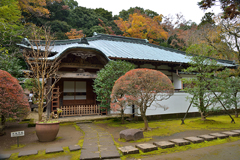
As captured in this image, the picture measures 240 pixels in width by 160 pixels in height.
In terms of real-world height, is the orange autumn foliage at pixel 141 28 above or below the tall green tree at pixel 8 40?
above

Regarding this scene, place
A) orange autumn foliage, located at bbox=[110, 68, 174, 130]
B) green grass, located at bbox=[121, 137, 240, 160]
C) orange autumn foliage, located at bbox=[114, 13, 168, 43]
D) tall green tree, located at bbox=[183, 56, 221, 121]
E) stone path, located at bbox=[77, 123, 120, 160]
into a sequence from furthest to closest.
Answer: orange autumn foliage, located at bbox=[114, 13, 168, 43] < tall green tree, located at bbox=[183, 56, 221, 121] < orange autumn foliage, located at bbox=[110, 68, 174, 130] < green grass, located at bbox=[121, 137, 240, 160] < stone path, located at bbox=[77, 123, 120, 160]

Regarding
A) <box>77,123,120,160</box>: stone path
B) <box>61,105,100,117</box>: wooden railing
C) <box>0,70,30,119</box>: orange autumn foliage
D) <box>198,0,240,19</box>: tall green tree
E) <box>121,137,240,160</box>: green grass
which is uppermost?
<box>198,0,240,19</box>: tall green tree

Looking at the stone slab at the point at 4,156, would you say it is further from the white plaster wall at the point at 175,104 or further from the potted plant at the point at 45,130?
the white plaster wall at the point at 175,104

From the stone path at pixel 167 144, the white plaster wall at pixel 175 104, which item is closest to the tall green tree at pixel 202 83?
the white plaster wall at pixel 175 104

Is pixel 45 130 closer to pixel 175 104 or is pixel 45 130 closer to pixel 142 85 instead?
pixel 142 85

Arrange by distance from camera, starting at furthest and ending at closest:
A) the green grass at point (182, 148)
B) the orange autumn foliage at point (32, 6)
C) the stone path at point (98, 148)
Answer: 1. the orange autumn foliage at point (32, 6)
2. the green grass at point (182, 148)
3. the stone path at point (98, 148)

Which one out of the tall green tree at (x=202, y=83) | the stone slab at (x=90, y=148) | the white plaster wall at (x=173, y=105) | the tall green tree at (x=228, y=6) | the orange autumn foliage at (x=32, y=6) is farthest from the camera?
the orange autumn foliage at (x=32, y=6)

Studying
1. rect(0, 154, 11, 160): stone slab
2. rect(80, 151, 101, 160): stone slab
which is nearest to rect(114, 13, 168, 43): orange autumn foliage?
Result: rect(80, 151, 101, 160): stone slab

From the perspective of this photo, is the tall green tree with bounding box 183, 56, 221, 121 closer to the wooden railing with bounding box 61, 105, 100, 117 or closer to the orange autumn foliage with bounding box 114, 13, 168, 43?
the wooden railing with bounding box 61, 105, 100, 117

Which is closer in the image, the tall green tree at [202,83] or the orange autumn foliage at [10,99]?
the orange autumn foliage at [10,99]

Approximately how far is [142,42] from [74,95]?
1049cm

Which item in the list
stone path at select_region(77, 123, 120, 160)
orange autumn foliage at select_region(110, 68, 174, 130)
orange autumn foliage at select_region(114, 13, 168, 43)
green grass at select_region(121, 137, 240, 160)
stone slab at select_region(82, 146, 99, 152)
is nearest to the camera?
stone path at select_region(77, 123, 120, 160)

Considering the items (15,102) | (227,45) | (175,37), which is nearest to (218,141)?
(15,102)

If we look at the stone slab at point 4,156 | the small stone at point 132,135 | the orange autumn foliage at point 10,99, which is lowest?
the stone slab at point 4,156
